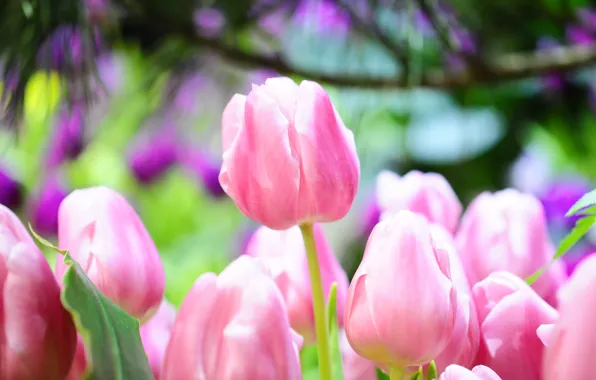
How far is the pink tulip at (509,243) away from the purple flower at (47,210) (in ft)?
2.27

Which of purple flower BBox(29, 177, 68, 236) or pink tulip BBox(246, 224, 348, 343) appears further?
purple flower BBox(29, 177, 68, 236)

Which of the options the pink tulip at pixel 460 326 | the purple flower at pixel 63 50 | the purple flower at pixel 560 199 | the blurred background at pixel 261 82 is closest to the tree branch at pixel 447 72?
the blurred background at pixel 261 82

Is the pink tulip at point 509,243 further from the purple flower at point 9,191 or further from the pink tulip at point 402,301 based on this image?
the purple flower at point 9,191

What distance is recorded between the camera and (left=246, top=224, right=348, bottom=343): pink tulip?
24cm

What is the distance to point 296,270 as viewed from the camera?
237 mm

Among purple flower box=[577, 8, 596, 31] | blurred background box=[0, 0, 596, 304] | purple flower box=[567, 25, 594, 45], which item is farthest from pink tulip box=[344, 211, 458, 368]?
purple flower box=[567, 25, 594, 45]

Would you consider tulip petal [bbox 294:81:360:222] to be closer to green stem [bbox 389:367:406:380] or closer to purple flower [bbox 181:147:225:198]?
green stem [bbox 389:367:406:380]

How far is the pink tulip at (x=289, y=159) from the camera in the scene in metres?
0.19

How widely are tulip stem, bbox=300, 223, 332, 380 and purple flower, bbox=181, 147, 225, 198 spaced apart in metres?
0.75

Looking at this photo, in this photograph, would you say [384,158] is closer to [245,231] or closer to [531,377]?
[245,231]

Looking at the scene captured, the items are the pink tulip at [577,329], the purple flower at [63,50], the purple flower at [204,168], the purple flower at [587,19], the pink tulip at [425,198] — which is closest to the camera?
the pink tulip at [577,329]

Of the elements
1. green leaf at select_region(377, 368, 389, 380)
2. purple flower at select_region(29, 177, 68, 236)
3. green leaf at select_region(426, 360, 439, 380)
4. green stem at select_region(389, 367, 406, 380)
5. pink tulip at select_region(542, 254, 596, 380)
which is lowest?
purple flower at select_region(29, 177, 68, 236)

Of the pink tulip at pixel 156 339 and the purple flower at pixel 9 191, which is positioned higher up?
the pink tulip at pixel 156 339

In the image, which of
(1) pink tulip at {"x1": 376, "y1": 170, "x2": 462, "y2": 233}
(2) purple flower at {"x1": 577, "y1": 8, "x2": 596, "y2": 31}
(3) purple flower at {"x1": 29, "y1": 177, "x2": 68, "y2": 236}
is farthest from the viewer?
(3) purple flower at {"x1": 29, "y1": 177, "x2": 68, "y2": 236}
